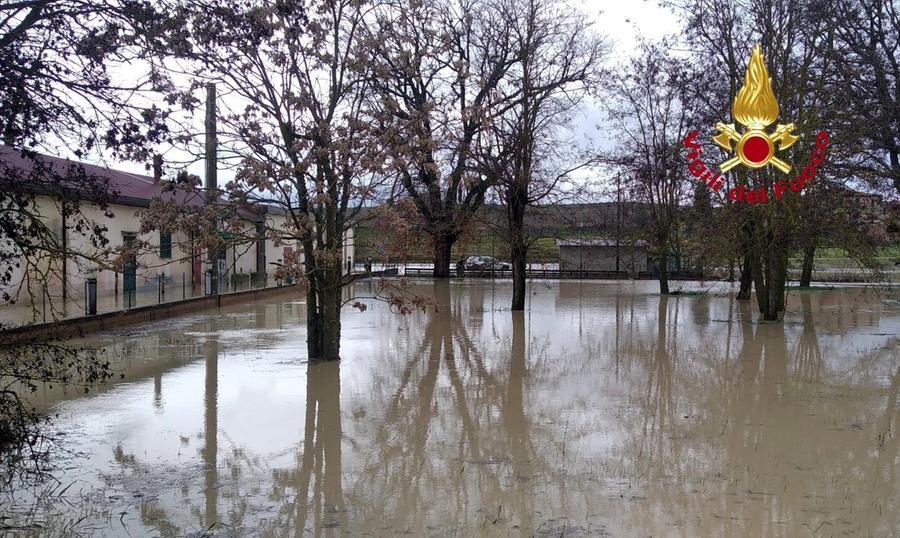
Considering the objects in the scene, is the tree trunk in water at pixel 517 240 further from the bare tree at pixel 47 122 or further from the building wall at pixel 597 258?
the building wall at pixel 597 258

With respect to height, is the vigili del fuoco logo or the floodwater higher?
the vigili del fuoco logo

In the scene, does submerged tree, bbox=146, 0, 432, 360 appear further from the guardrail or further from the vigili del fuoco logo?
the guardrail

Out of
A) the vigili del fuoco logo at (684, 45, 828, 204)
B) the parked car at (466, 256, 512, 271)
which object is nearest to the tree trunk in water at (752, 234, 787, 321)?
the vigili del fuoco logo at (684, 45, 828, 204)

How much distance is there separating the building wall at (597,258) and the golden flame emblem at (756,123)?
3039 centimetres

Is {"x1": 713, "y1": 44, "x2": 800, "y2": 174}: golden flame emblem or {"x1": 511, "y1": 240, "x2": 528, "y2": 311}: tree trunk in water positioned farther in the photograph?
{"x1": 511, "y1": 240, "x2": 528, "y2": 311}: tree trunk in water

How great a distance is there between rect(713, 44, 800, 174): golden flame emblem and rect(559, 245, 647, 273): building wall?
30390 mm

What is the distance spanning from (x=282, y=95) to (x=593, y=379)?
6.33 meters

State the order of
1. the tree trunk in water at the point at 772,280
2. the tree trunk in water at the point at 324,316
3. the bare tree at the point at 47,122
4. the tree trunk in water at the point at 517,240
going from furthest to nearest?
the tree trunk in water at the point at 517,240, the tree trunk in water at the point at 772,280, the tree trunk in water at the point at 324,316, the bare tree at the point at 47,122

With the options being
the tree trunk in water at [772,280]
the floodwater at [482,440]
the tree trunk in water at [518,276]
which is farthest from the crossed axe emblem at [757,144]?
the tree trunk in water at [518,276]

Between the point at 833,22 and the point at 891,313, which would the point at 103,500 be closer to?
the point at 833,22

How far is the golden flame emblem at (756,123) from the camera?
14.7m

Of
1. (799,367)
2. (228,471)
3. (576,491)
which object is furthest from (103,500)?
(799,367)

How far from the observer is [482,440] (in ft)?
25.6

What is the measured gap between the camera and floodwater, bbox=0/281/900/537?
5469 mm
